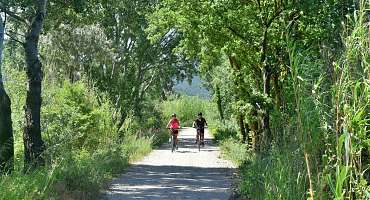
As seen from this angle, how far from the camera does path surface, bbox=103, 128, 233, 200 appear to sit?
44.3 ft

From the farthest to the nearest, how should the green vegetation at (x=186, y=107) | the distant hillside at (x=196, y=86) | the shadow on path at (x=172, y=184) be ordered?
the green vegetation at (x=186, y=107), the distant hillside at (x=196, y=86), the shadow on path at (x=172, y=184)

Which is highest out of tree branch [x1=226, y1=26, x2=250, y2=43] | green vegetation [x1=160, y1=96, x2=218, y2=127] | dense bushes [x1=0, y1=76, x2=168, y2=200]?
green vegetation [x1=160, y1=96, x2=218, y2=127]

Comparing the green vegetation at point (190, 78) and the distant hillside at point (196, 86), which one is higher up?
the distant hillside at point (196, 86)

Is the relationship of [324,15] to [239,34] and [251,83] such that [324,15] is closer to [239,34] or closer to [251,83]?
[239,34]

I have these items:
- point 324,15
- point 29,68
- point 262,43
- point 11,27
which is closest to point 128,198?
point 29,68

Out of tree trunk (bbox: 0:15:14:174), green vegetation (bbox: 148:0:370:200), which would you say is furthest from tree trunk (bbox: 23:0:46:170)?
green vegetation (bbox: 148:0:370:200)

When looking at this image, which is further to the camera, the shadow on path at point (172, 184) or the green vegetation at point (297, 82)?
the shadow on path at point (172, 184)

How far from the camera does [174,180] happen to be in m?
16.5

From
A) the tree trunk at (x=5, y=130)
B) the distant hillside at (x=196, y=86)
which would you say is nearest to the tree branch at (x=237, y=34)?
the tree trunk at (x=5, y=130)

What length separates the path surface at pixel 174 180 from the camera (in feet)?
44.3

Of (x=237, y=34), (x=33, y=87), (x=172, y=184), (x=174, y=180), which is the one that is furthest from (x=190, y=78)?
(x=33, y=87)

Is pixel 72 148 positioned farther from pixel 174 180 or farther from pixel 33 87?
pixel 33 87

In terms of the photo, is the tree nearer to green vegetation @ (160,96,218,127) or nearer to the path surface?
the path surface

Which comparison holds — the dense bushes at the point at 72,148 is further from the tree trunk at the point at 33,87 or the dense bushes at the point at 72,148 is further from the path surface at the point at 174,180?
the path surface at the point at 174,180
